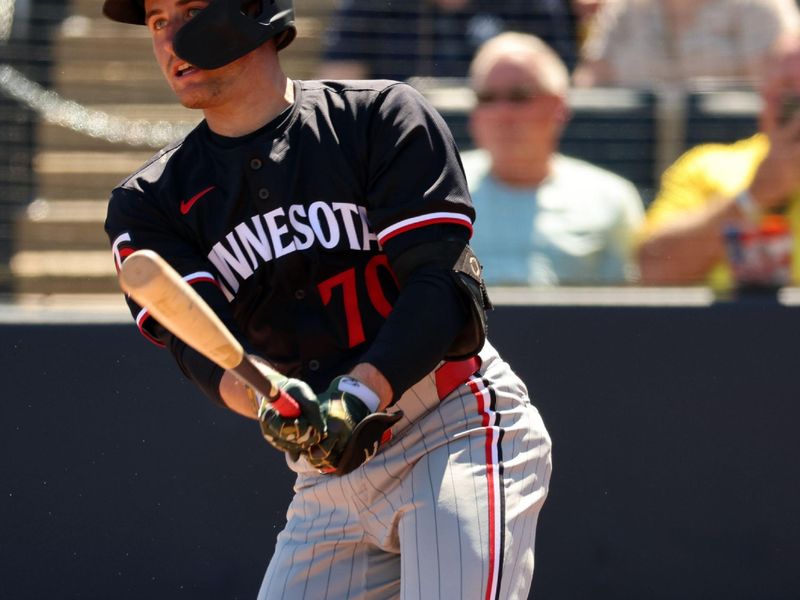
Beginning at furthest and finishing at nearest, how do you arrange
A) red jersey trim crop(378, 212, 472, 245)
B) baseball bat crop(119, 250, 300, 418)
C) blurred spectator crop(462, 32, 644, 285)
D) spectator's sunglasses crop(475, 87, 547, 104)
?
spectator's sunglasses crop(475, 87, 547, 104) < blurred spectator crop(462, 32, 644, 285) < red jersey trim crop(378, 212, 472, 245) < baseball bat crop(119, 250, 300, 418)

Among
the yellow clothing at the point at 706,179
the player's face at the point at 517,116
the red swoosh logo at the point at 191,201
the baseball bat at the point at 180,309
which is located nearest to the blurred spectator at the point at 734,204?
the yellow clothing at the point at 706,179

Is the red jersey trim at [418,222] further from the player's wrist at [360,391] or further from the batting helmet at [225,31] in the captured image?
the batting helmet at [225,31]

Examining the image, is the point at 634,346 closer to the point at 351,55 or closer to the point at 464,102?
the point at 464,102

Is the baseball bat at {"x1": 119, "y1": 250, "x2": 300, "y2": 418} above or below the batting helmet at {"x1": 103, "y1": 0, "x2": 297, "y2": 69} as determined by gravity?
below

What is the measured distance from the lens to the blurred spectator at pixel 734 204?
4.60 meters

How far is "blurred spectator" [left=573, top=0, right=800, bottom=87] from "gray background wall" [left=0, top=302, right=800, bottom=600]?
0.97 m

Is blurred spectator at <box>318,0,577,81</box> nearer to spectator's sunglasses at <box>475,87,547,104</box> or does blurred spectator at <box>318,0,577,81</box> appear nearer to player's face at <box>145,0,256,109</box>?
spectator's sunglasses at <box>475,87,547,104</box>

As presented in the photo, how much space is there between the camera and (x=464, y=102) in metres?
4.80

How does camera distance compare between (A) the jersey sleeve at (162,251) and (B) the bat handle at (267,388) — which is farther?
(A) the jersey sleeve at (162,251)

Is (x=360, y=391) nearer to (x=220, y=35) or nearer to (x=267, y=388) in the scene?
(x=267, y=388)

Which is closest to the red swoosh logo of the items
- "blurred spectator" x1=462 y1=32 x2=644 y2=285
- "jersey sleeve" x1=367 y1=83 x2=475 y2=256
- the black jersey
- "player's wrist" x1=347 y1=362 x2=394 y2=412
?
the black jersey

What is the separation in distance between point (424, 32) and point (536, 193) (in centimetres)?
81

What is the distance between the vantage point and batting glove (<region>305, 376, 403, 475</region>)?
2.50 meters

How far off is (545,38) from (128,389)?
2.02 meters
